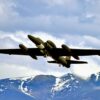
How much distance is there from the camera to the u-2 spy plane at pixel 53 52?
130m

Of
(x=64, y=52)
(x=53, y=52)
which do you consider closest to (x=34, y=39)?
(x=53, y=52)

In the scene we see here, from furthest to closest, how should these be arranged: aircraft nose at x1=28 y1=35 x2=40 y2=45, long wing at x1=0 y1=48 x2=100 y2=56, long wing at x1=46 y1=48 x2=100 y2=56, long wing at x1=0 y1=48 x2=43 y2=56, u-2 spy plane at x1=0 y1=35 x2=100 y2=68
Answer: long wing at x1=0 y1=48 x2=43 y2=56, long wing at x1=0 y1=48 x2=100 y2=56, long wing at x1=46 y1=48 x2=100 y2=56, u-2 spy plane at x1=0 y1=35 x2=100 y2=68, aircraft nose at x1=28 y1=35 x2=40 y2=45

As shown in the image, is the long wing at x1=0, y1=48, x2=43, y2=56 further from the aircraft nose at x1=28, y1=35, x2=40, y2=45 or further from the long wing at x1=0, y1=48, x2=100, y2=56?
the aircraft nose at x1=28, y1=35, x2=40, y2=45

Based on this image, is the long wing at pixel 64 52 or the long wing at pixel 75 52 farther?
the long wing at pixel 64 52

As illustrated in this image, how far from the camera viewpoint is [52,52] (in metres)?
136

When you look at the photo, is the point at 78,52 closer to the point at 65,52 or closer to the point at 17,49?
the point at 65,52

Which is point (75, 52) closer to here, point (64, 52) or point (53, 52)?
point (64, 52)

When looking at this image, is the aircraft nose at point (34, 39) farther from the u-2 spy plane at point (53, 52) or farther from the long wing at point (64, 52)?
the long wing at point (64, 52)

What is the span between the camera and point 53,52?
136500 millimetres

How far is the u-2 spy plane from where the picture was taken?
130 metres

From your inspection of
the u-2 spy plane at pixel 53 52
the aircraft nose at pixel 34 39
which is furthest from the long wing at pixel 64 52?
the aircraft nose at pixel 34 39

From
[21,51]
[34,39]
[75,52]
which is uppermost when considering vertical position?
[34,39]

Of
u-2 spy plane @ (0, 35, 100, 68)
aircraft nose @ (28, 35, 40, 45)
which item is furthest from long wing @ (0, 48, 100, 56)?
aircraft nose @ (28, 35, 40, 45)

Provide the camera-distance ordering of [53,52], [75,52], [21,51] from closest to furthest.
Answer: [53,52]
[75,52]
[21,51]
